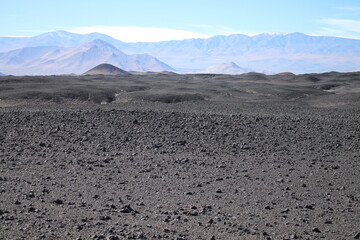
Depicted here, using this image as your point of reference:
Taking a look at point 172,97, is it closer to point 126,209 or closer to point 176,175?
point 176,175

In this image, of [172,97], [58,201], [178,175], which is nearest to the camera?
[58,201]

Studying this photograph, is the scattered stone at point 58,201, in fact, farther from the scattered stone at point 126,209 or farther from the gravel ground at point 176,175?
the scattered stone at point 126,209

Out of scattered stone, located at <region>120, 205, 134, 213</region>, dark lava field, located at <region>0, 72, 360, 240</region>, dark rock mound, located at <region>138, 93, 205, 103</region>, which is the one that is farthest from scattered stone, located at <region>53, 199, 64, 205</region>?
dark rock mound, located at <region>138, 93, 205, 103</region>

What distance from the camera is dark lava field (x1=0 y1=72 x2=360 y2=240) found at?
251 inches

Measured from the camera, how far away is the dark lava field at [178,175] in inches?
251

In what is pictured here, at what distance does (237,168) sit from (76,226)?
445 cm

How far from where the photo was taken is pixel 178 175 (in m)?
9.09

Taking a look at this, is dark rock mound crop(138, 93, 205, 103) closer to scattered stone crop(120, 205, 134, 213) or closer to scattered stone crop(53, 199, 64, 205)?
scattered stone crop(53, 199, 64, 205)

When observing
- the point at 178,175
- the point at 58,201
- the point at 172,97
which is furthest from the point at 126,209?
the point at 172,97

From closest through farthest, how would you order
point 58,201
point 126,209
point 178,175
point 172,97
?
point 126,209 → point 58,201 → point 178,175 → point 172,97

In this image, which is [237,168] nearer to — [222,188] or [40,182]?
[222,188]


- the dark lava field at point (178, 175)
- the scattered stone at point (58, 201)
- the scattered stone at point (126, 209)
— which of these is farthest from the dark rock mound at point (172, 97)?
the scattered stone at point (126, 209)

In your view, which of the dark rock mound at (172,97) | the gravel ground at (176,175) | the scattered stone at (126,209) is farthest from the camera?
the dark rock mound at (172,97)

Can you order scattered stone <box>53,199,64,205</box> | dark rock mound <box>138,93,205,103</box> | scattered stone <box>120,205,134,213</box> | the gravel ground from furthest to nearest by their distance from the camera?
dark rock mound <box>138,93,205,103</box>, scattered stone <box>53,199,64,205</box>, scattered stone <box>120,205,134,213</box>, the gravel ground
